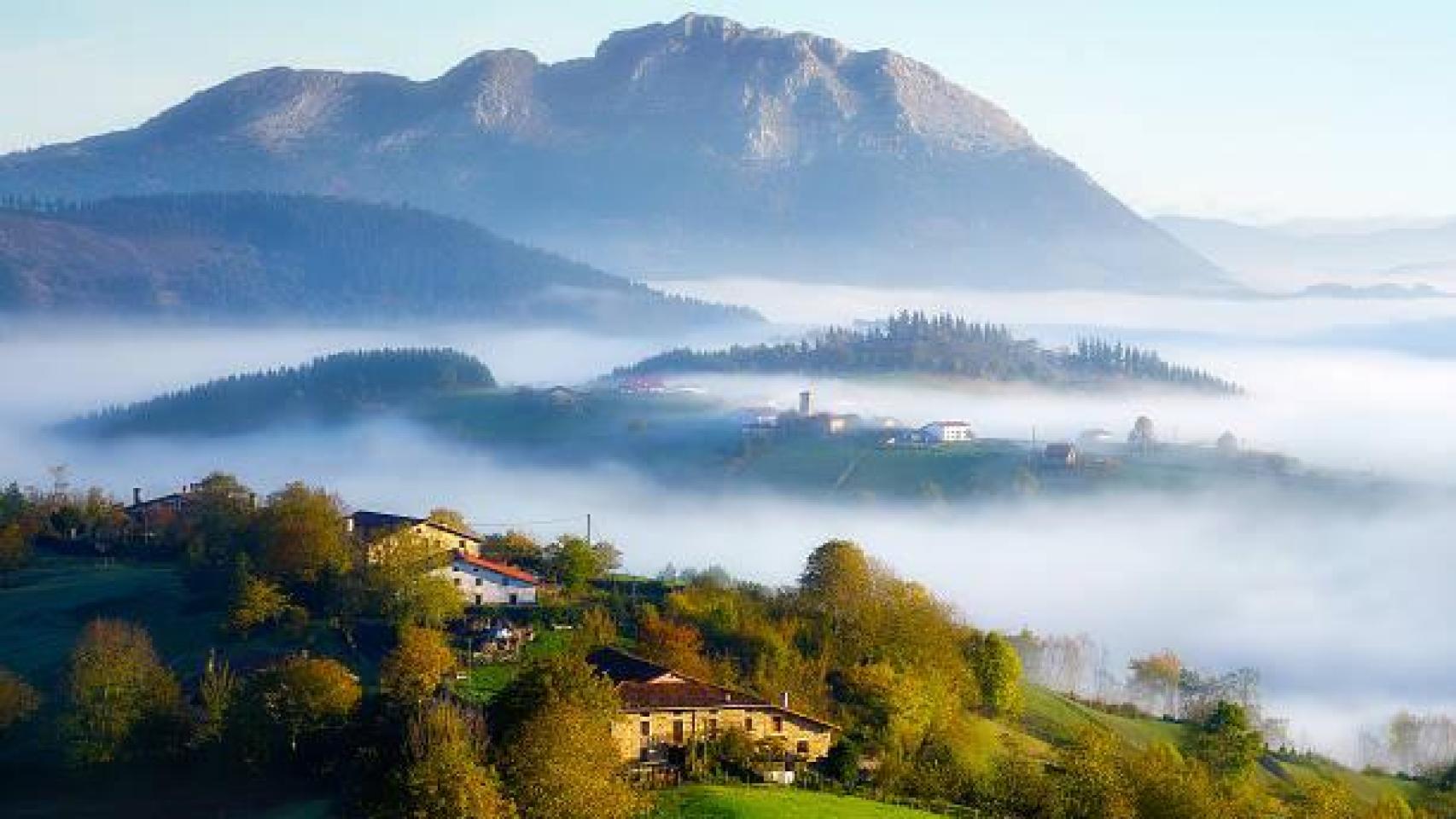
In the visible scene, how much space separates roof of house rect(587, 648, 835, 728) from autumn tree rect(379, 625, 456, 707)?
6.09 m

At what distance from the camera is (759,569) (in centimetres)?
18900

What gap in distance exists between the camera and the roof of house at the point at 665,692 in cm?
7138

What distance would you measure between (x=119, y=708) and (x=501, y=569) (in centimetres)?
2604

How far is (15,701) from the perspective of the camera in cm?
8125

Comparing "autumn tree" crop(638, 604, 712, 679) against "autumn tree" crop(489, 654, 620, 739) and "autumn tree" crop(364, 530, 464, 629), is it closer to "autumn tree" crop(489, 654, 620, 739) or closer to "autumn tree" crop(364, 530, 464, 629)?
"autumn tree" crop(364, 530, 464, 629)

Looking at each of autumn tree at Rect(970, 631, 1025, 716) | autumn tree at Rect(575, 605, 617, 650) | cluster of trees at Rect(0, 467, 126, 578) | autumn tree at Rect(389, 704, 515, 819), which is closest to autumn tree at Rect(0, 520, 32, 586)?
cluster of trees at Rect(0, 467, 126, 578)

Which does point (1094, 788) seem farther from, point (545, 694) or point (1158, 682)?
point (1158, 682)

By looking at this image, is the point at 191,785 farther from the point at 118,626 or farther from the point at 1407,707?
the point at 1407,707

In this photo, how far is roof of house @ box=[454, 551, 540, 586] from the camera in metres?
Answer: 99.1

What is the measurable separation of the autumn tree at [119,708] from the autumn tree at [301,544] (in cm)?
1522

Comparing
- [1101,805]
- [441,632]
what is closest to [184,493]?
[441,632]

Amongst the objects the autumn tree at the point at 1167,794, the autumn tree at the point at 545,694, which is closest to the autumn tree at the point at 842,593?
the autumn tree at the point at 1167,794

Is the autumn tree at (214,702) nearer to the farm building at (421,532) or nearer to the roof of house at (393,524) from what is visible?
the farm building at (421,532)

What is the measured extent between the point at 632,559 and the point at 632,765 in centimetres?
12353
